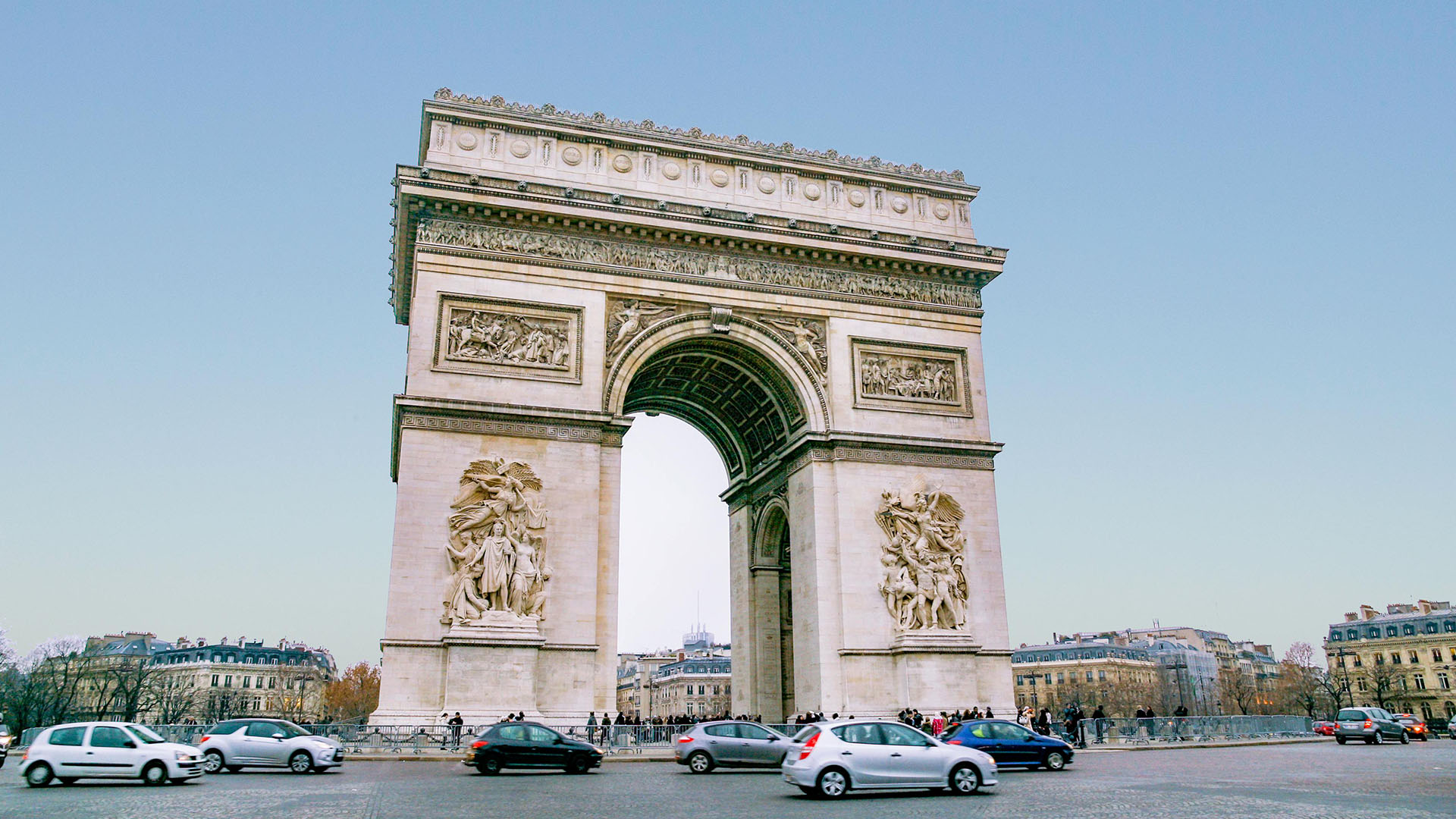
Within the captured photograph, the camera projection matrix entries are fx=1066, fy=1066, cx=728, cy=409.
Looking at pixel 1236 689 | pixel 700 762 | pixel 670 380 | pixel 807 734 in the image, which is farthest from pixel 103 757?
pixel 1236 689

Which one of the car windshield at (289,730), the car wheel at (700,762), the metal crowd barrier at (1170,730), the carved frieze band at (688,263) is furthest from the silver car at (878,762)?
the carved frieze band at (688,263)

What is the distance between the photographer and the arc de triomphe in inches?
934

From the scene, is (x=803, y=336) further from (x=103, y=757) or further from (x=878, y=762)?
(x=103, y=757)

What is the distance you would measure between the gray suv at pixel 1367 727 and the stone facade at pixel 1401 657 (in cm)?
4812

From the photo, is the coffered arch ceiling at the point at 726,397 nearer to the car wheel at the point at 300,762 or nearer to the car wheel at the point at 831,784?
the car wheel at the point at 300,762

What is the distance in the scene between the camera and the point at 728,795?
13.8 meters

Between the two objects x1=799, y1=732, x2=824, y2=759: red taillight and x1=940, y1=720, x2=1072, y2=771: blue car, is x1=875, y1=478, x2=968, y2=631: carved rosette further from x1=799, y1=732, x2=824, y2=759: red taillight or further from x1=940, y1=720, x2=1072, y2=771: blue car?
A: x1=799, y1=732, x2=824, y2=759: red taillight

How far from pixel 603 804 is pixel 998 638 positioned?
1701 cm

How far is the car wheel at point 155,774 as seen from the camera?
52.7 feet

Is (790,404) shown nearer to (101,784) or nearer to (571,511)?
(571,511)

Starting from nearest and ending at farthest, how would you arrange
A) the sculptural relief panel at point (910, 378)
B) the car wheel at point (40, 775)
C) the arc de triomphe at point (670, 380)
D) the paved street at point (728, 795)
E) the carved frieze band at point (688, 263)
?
1. the paved street at point (728, 795)
2. the car wheel at point (40, 775)
3. the arc de triomphe at point (670, 380)
4. the carved frieze band at point (688, 263)
5. the sculptural relief panel at point (910, 378)

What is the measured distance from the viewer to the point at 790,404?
28.7 meters

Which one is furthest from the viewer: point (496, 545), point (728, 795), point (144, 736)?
point (496, 545)

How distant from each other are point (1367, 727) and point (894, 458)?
640 inches
